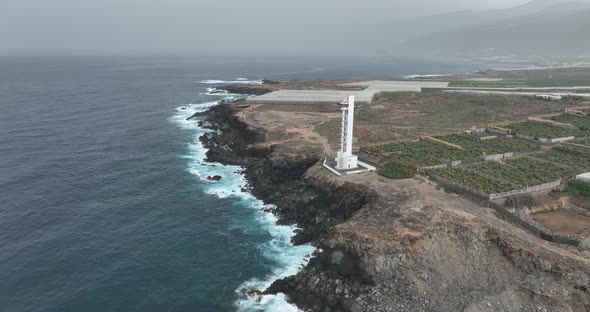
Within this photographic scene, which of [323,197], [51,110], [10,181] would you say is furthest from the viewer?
[51,110]

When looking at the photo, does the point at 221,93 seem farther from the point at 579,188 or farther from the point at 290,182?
the point at 579,188

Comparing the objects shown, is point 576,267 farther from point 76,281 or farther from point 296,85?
point 296,85

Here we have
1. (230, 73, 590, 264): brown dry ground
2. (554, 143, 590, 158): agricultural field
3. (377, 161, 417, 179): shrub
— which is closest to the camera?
(230, 73, 590, 264): brown dry ground

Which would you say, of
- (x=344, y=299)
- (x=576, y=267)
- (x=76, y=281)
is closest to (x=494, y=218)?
(x=576, y=267)

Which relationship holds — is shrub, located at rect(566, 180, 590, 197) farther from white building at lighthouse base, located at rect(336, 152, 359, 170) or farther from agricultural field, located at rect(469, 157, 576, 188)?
white building at lighthouse base, located at rect(336, 152, 359, 170)

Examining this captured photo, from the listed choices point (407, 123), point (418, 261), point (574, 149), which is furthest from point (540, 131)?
point (418, 261)

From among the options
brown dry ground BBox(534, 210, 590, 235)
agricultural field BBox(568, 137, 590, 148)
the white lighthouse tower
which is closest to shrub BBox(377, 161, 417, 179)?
the white lighthouse tower
